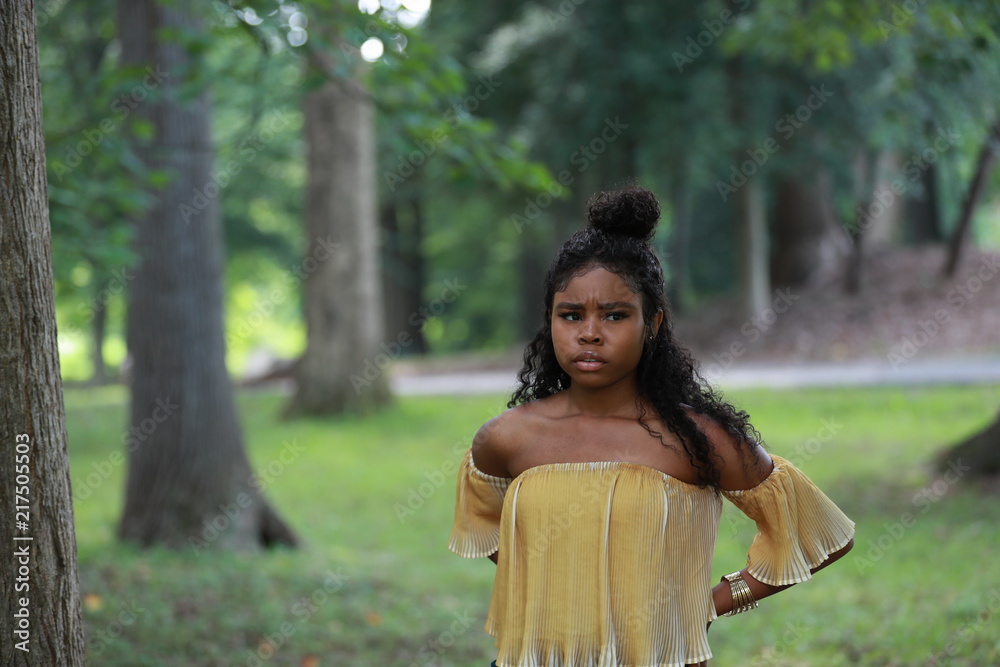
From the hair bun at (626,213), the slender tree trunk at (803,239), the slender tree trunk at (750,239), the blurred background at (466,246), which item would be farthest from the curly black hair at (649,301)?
the slender tree trunk at (803,239)

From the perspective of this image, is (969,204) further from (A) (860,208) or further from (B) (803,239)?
(B) (803,239)

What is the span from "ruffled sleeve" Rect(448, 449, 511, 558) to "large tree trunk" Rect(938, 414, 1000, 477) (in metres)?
6.22

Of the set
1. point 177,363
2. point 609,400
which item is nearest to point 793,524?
point 609,400

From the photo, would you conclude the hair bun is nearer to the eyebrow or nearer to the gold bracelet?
the eyebrow

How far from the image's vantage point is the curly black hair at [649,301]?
2.48m

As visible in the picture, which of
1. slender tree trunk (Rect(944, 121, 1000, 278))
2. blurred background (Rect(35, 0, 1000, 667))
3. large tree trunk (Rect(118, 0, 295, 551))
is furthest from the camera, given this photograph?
slender tree trunk (Rect(944, 121, 1000, 278))

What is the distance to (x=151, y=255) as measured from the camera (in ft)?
24.5

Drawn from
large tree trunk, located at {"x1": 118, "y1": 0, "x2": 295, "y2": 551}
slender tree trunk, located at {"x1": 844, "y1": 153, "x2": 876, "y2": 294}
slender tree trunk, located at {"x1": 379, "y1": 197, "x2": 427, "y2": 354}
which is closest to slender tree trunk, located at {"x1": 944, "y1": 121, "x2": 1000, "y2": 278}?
slender tree trunk, located at {"x1": 844, "y1": 153, "x2": 876, "y2": 294}

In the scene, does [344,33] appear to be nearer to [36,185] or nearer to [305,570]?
[36,185]

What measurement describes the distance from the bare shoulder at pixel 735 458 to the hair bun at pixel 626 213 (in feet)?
1.65

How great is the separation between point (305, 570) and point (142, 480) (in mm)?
1543

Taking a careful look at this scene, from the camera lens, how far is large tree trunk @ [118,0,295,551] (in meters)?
7.42

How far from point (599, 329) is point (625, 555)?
56 cm

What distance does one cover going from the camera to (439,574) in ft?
24.1
